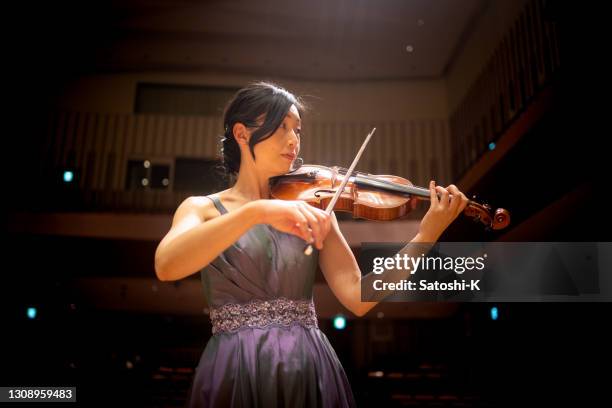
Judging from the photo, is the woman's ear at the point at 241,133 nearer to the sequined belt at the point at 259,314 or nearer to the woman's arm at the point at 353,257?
the woman's arm at the point at 353,257

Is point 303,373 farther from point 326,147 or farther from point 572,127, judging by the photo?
point 326,147

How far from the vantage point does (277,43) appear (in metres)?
7.31

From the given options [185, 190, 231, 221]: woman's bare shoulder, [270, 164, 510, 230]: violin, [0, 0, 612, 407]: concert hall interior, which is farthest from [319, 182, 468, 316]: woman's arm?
[0, 0, 612, 407]: concert hall interior

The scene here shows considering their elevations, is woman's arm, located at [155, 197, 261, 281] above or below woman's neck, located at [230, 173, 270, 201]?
below

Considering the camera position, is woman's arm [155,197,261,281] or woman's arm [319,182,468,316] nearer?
woman's arm [155,197,261,281]

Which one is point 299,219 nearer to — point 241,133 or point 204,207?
point 204,207

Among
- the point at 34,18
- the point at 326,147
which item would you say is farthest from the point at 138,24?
the point at 326,147

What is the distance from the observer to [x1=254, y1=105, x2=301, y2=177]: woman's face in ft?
5.09

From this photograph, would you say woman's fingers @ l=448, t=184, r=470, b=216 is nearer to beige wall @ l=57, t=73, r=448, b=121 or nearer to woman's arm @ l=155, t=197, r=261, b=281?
A: woman's arm @ l=155, t=197, r=261, b=281

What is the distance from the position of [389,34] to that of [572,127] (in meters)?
3.47

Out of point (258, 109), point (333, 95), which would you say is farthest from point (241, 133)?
point (333, 95)

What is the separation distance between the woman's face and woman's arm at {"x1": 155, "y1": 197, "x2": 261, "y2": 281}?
0.36 metres

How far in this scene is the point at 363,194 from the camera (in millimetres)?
1730

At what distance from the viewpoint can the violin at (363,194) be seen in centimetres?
164
